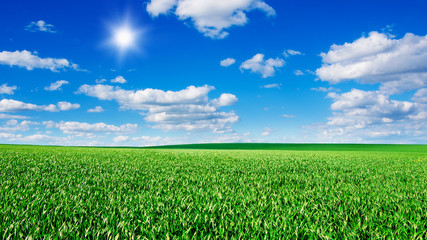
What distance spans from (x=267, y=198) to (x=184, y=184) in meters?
2.03

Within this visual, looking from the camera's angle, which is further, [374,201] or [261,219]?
[374,201]

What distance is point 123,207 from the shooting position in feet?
12.4

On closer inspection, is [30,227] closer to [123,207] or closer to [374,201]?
[123,207]

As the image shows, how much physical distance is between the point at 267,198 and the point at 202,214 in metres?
1.53

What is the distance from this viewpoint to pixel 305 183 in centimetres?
625

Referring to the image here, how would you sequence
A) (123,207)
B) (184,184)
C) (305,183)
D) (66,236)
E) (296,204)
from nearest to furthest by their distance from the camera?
(66,236)
(123,207)
(296,204)
(184,184)
(305,183)

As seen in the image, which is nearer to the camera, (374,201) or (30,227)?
(30,227)

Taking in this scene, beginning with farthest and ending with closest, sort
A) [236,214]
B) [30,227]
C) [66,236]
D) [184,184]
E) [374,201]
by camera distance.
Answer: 1. [184,184]
2. [374,201]
3. [236,214]
4. [30,227]
5. [66,236]

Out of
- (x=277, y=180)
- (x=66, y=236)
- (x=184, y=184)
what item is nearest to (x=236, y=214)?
(x=66, y=236)

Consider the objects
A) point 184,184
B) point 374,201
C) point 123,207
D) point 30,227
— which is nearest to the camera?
point 30,227

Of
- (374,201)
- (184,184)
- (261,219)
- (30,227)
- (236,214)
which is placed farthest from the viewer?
(184,184)

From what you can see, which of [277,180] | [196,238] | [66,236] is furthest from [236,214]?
[277,180]

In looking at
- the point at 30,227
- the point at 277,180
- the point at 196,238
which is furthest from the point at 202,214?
the point at 277,180

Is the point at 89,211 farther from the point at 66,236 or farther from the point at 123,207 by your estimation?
the point at 66,236
